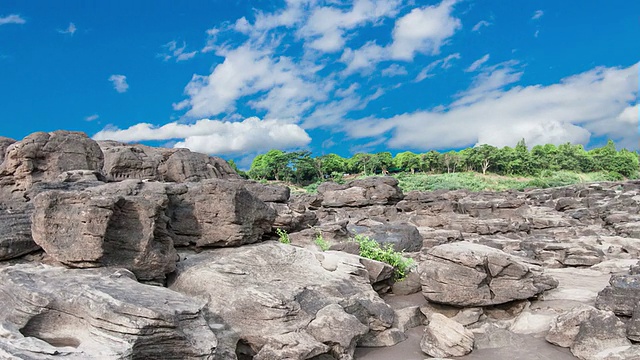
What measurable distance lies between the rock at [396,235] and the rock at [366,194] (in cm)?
1390

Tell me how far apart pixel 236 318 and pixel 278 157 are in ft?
230

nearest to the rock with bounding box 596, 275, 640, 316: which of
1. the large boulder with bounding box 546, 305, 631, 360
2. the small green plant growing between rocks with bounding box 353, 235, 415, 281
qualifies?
the large boulder with bounding box 546, 305, 631, 360

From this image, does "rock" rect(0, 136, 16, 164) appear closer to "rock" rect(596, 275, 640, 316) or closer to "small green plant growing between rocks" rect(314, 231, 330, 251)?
"small green plant growing between rocks" rect(314, 231, 330, 251)

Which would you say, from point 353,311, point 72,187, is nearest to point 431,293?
point 353,311

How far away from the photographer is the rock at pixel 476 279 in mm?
10234

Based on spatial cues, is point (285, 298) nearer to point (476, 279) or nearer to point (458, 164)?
point (476, 279)

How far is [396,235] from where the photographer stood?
17484 mm

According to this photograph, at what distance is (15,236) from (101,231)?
1810 mm

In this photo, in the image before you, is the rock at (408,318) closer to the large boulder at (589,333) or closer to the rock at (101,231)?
the large boulder at (589,333)

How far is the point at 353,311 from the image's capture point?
9375mm

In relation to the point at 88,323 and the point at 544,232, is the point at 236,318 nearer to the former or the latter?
the point at 88,323

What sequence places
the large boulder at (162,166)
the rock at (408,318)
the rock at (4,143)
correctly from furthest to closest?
the rock at (4,143) < the large boulder at (162,166) < the rock at (408,318)

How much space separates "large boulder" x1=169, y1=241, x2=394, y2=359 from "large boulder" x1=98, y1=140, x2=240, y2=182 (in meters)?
7.40

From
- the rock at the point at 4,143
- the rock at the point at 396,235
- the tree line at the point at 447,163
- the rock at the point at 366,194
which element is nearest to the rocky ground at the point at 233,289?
the rock at the point at 396,235
